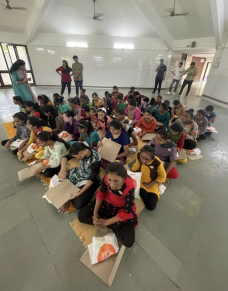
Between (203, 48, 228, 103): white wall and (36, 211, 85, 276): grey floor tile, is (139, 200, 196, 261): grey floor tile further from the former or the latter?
(203, 48, 228, 103): white wall

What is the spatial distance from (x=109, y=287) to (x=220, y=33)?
8.75m

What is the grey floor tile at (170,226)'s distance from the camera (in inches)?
54.4

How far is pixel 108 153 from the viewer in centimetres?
208

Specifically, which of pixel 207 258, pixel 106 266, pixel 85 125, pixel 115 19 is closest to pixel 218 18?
pixel 115 19

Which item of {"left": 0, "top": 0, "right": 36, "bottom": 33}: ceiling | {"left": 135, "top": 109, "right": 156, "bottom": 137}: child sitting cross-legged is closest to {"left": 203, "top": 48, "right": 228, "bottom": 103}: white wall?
{"left": 135, "top": 109, "right": 156, "bottom": 137}: child sitting cross-legged

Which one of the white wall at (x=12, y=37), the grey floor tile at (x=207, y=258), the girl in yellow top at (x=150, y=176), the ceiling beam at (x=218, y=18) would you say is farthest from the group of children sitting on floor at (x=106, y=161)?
the white wall at (x=12, y=37)

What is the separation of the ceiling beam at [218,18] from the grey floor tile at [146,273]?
273 inches

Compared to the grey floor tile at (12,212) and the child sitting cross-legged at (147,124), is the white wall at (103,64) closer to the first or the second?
the child sitting cross-legged at (147,124)

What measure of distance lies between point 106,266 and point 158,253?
0.49 metres

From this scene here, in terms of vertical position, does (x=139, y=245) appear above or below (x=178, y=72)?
below

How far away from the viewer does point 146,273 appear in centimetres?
119

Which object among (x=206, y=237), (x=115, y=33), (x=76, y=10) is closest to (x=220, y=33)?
(x=115, y=33)

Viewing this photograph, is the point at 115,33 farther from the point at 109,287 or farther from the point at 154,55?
the point at 109,287

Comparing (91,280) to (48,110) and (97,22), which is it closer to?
(48,110)
